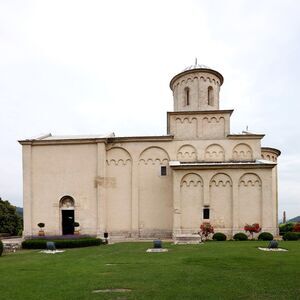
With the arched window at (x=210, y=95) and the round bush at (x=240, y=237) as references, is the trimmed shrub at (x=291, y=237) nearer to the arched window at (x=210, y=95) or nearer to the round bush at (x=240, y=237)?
the round bush at (x=240, y=237)

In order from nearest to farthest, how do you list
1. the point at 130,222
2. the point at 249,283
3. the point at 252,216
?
the point at 249,283 → the point at 252,216 → the point at 130,222

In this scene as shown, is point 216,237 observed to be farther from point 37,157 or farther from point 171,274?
point 37,157

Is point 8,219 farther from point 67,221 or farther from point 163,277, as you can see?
point 163,277

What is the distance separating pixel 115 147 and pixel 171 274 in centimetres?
1831

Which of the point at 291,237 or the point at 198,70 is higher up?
the point at 198,70

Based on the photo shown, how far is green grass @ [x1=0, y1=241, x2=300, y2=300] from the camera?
783 centimetres

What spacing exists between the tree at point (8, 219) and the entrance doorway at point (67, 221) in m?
18.8

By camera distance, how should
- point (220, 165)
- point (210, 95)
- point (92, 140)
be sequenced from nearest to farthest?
1. point (220, 165)
2. point (92, 140)
3. point (210, 95)

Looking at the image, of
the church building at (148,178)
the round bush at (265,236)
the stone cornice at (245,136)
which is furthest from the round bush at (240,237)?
the stone cornice at (245,136)

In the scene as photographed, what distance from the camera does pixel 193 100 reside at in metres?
28.6

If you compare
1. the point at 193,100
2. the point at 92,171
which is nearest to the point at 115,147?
the point at 92,171

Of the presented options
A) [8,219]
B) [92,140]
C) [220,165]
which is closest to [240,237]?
[220,165]

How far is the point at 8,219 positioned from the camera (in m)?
42.8

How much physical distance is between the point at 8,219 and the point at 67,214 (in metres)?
19.8
